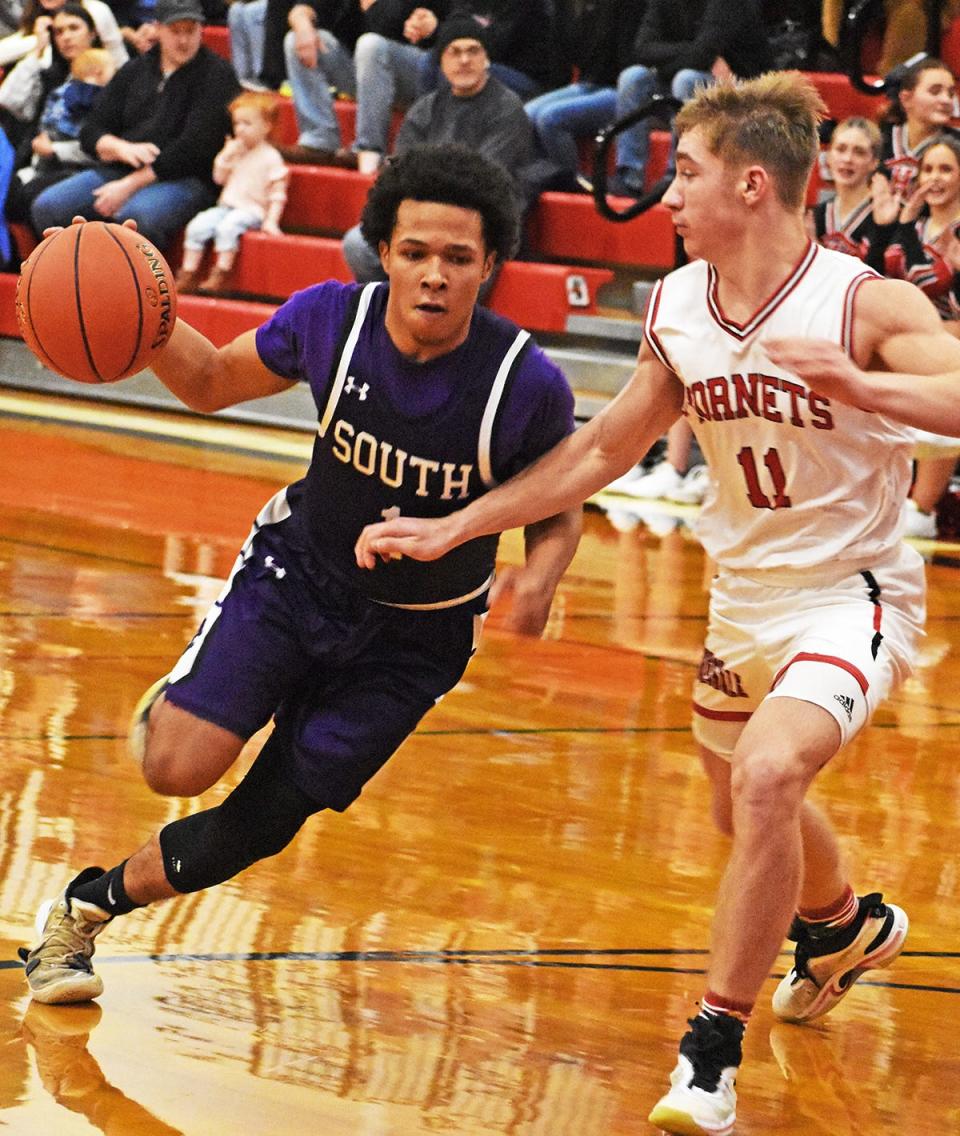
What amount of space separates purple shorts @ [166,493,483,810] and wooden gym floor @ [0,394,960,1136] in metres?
0.46

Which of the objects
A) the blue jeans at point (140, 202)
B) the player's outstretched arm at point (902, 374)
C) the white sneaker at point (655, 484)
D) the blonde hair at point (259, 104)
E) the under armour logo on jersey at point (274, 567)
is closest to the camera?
the player's outstretched arm at point (902, 374)

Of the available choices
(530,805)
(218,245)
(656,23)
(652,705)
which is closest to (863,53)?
(656,23)

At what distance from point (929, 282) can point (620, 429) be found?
5831 millimetres

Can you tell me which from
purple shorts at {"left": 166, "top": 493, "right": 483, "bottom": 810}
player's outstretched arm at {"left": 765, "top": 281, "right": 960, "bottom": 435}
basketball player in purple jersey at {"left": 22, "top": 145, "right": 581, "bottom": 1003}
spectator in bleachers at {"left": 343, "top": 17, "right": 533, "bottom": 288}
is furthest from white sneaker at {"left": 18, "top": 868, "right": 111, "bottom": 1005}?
spectator in bleachers at {"left": 343, "top": 17, "right": 533, "bottom": 288}

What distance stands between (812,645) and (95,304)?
1.52 meters

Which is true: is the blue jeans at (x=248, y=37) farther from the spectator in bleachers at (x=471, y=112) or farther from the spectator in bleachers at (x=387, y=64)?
the spectator in bleachers at (x=471, y=112)

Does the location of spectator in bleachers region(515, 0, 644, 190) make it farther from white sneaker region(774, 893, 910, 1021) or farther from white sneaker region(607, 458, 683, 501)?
white sneaker region(774, 893, 910, 1021)

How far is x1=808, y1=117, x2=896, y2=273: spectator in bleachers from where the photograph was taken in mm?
9438

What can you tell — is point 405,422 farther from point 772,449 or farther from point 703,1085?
point 703,1085

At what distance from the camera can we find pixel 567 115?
11570 millimetres

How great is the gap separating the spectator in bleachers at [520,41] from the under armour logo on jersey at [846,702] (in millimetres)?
9034

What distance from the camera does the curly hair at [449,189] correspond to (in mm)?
3617

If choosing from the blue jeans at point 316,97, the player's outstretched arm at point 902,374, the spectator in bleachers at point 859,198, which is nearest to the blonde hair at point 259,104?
the blue jeans at point 316,97

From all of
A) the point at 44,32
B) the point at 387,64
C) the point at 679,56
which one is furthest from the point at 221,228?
the point at 679,56
